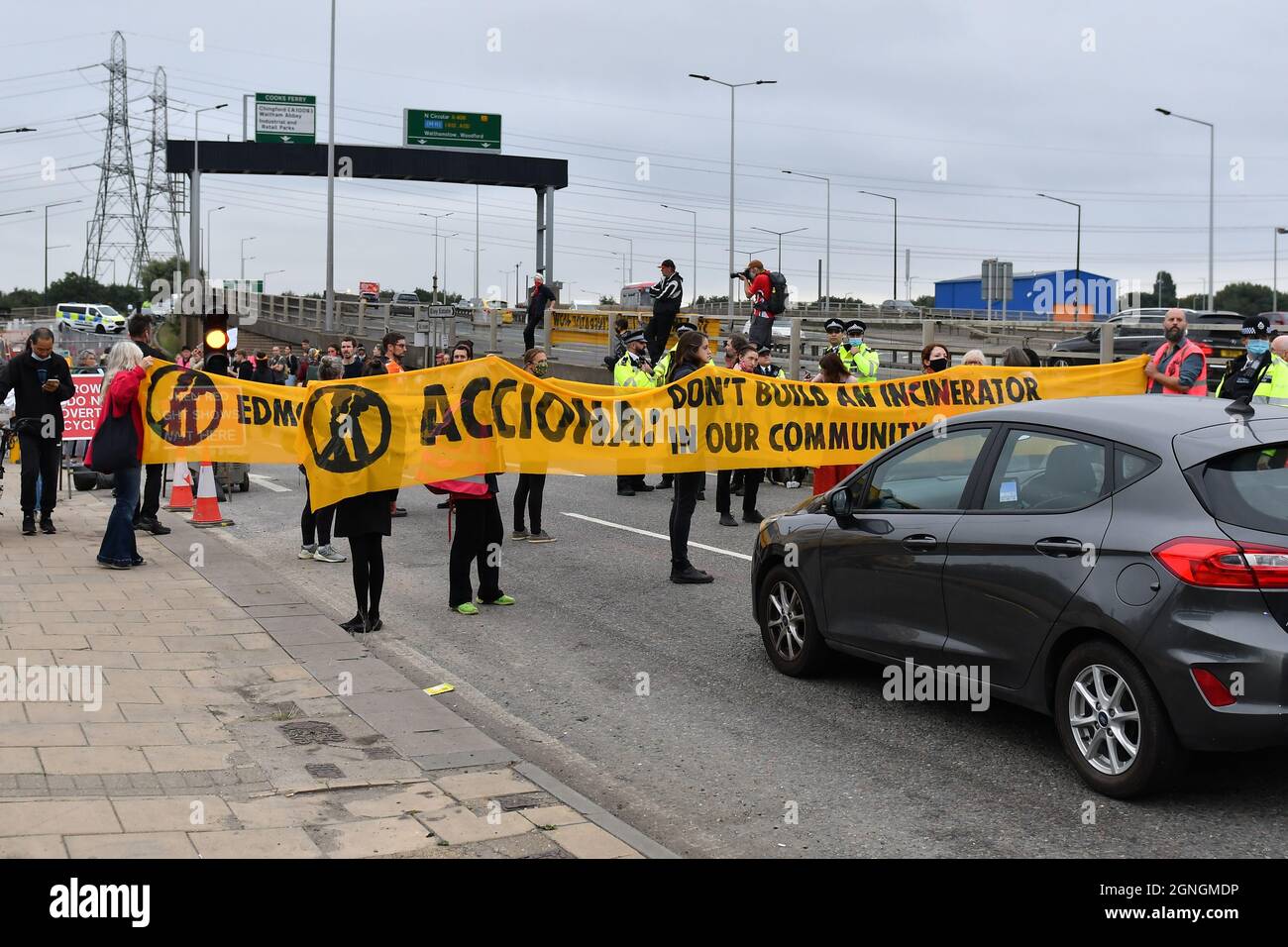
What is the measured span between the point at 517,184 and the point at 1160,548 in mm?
52540

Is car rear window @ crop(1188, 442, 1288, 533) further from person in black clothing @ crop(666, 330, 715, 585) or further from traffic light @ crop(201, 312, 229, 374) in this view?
traffic light @ crop(201, 312, 229, 374)

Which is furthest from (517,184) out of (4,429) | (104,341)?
(4,429)

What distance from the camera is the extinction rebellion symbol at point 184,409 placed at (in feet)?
39.7

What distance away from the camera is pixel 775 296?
21.6 m

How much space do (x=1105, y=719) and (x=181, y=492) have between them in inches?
508

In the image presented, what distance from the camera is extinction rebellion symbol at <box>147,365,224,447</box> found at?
12.1 meters

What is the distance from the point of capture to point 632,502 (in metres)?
17.0

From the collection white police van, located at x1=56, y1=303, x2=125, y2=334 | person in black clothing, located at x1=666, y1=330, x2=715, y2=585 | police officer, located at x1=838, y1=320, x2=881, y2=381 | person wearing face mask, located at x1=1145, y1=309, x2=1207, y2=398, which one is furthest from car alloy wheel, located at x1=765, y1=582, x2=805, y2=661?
white police van, located at x1=56, y1=303, x2=125, y2=334

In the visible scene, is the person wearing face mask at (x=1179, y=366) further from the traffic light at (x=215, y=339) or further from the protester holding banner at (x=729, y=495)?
the traffic light at (x=215, y=339)

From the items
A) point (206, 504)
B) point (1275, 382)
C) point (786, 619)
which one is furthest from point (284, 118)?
point (786, 619)

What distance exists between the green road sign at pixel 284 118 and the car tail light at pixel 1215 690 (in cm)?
5710

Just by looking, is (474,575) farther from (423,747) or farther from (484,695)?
(423,747)

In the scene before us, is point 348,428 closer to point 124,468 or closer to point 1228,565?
point 124,468

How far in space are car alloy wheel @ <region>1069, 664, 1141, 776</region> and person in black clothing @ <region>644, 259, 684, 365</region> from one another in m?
16.5
